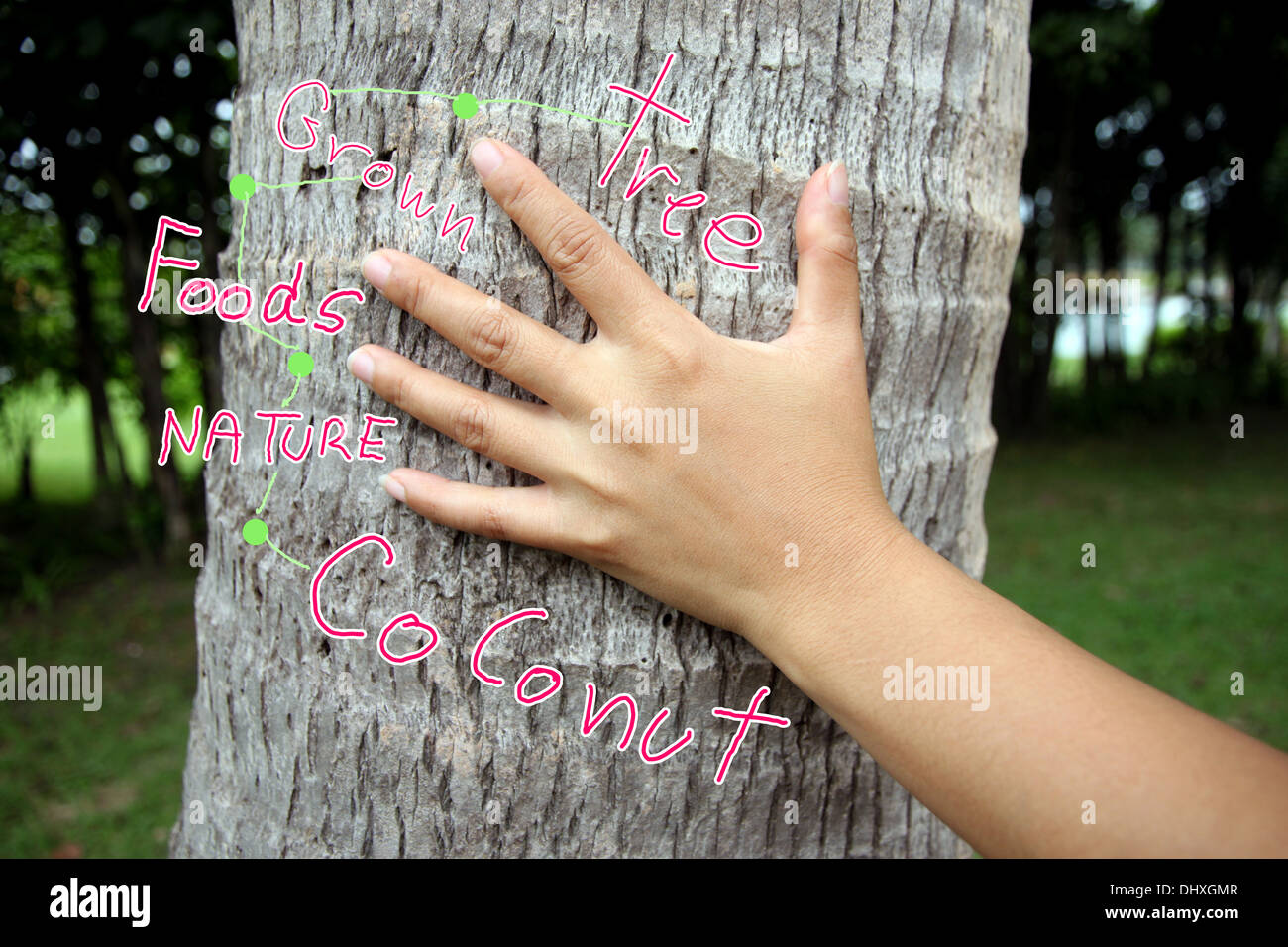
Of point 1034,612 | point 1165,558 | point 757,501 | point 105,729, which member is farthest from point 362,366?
point 1165,558

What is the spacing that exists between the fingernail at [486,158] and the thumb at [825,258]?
41cm

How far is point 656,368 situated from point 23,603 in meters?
6.76

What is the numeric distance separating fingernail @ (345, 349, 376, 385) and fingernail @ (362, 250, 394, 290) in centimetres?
9

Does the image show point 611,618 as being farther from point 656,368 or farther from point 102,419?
point 102,419

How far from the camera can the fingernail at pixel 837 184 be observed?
121 centimetres

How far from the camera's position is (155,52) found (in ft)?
14.6

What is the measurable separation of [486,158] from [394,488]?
0.45 m

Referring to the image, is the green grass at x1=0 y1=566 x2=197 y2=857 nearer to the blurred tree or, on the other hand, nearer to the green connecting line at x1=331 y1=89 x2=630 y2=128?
the blurred tree

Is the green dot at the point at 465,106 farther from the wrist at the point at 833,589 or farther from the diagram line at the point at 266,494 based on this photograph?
the wrist at the point at 833,589

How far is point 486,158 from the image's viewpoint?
1.12 metres

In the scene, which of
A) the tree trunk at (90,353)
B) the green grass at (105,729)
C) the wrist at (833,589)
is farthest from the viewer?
the tree trunk at (90,353)

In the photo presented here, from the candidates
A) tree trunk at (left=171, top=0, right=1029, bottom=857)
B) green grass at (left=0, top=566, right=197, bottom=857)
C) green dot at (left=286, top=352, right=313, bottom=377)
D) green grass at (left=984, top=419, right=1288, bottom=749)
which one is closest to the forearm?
tree trunk at (left=171, top=0, right=1029, bottom=857)

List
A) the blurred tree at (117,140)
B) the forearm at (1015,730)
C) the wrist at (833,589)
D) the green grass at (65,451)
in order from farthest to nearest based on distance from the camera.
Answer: the green grass at (65,451) < the blurred tree at (117,140) < the wrist at (833,589) < the forearm at (1015,730)

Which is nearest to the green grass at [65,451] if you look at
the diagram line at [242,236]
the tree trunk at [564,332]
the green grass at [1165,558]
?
the diagram line at [242,236]
